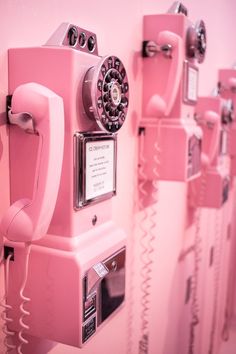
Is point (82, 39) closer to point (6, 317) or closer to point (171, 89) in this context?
point (171, 89)

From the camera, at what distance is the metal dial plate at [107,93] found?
668 mm

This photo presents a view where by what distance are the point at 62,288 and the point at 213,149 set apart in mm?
944

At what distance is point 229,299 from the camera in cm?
283

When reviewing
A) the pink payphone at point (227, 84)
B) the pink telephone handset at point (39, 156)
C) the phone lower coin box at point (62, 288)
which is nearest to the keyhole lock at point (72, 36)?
the pink telephone handset at point (39, 156)

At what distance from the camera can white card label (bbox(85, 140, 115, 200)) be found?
0.72m

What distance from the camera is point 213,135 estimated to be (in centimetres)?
148

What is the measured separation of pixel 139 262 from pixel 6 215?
0.65 m

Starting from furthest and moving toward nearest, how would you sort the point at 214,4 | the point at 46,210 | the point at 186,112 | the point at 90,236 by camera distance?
the point at 214,4 < the point at 186,112 < the point at 90,236 < the point at 46,210

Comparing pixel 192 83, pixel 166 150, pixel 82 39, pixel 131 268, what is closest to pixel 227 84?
pixel 192 83

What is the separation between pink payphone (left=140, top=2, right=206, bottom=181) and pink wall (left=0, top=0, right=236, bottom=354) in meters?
0.03

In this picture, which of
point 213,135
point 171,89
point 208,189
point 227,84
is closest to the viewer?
point 171,89

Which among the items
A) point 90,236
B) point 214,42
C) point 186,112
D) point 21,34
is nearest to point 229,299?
point 214,42

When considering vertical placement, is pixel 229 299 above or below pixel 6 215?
below

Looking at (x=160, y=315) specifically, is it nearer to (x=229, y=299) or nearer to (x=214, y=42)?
(x=214, y=42)
